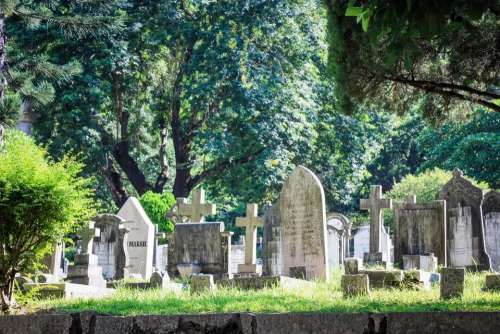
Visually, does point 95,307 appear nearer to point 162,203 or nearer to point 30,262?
point 30,262

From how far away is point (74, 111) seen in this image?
25141 millimetres

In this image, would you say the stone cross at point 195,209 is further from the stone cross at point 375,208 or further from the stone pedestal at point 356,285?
the stone pedestal at point 356,285

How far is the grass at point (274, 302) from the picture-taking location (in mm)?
8125

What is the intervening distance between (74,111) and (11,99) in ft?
17.9

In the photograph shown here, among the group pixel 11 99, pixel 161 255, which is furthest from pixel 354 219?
pixel 11 99

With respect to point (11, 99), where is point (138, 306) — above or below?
below

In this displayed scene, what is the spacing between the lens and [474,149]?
33469mm

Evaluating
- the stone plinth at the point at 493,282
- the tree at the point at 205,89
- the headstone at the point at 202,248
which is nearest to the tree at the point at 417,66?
the stone plinth at the point at 493,282

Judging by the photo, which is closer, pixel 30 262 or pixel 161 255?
pixel 30 262

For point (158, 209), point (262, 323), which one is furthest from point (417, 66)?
point (158, 209)

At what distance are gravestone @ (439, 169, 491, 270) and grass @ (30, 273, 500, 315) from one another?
20.7 feet

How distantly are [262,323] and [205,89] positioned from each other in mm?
18938

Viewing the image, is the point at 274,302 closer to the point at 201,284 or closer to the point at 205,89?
the point at 201,284

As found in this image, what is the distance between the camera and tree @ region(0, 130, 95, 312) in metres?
9.55
